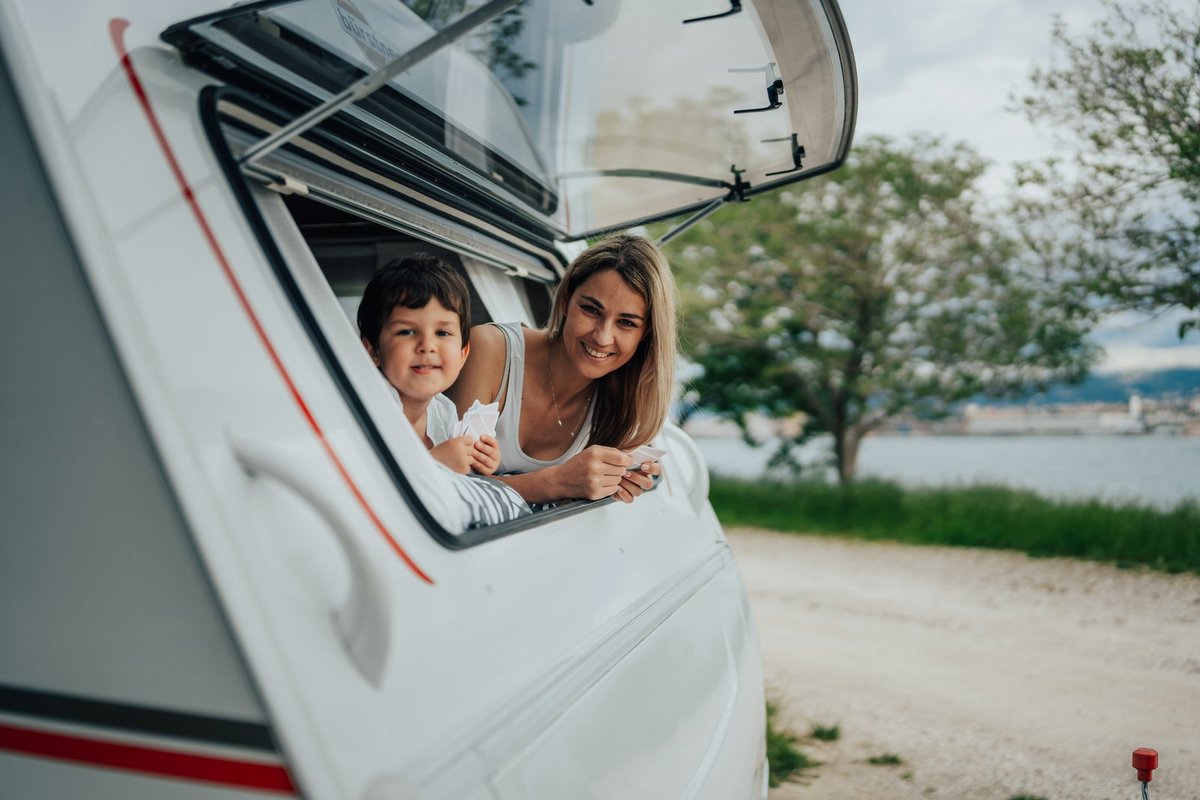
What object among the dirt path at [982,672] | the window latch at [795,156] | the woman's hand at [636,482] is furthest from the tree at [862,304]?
the woman's hand at [636,482]

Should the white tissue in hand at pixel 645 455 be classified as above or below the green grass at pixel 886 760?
above

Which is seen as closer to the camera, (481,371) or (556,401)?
(481,371)

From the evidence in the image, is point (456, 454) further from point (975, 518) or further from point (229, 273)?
point (975, 518)

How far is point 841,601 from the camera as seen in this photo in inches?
281

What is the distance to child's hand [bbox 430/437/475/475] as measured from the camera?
198 centimetres

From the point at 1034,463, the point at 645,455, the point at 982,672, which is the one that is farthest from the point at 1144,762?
the point at 1034,463

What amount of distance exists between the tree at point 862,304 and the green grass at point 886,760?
7.26 m

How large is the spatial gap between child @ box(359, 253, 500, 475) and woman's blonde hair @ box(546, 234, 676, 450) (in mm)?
489

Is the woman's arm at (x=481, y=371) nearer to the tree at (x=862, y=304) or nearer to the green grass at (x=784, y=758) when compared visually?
the green grass at (x=784, y=758)

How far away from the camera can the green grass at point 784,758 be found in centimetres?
383

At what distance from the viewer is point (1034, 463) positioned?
10.8 m

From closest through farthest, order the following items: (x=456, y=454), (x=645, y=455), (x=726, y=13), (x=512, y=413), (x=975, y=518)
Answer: (x=726, y=13) < (x=456, y=454) < (x=645, y=455) < (x=512, y=413) < (x=975, y=518)

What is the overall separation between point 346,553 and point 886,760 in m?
3.56

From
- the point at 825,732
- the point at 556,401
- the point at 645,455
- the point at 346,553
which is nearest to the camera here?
the point at 346,553
